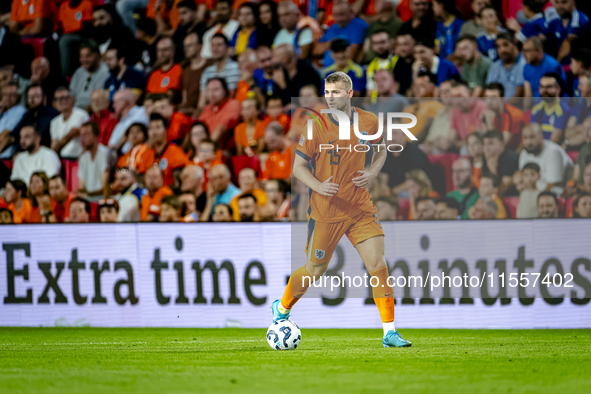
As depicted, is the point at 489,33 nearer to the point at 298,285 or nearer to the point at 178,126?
the point at 178,126

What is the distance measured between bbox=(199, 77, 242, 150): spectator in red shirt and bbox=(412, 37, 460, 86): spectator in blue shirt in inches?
89.8

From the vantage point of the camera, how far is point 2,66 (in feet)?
34.1

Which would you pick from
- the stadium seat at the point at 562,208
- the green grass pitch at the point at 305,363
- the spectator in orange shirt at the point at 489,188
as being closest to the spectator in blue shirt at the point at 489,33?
the spectator in orange shirt at the point at 489,188

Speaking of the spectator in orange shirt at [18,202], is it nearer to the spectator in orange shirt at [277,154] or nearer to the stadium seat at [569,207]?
the spectator in orange shirt at [277,154]

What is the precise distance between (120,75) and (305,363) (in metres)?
6.36

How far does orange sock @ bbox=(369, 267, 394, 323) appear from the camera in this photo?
5551 millimetres

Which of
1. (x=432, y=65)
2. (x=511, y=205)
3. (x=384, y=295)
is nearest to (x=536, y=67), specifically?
(x=432, y=65)

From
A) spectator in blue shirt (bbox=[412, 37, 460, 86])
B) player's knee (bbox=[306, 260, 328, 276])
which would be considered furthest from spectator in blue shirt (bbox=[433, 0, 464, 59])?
player's knee (bbox=[306, 260, 328, 276])

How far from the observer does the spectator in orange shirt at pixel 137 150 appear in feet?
30.0

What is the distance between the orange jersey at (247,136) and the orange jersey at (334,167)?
3.10m

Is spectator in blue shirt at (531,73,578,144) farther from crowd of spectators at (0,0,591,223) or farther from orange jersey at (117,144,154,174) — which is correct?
orange jersey at (117,144,154,174)

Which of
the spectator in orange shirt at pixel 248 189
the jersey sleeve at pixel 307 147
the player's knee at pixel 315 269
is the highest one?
the jersey sleeve at pixel 307 147

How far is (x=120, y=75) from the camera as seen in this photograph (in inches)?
393

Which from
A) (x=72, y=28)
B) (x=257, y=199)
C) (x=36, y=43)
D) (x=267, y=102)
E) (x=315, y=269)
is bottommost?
(x=315, y=269)
